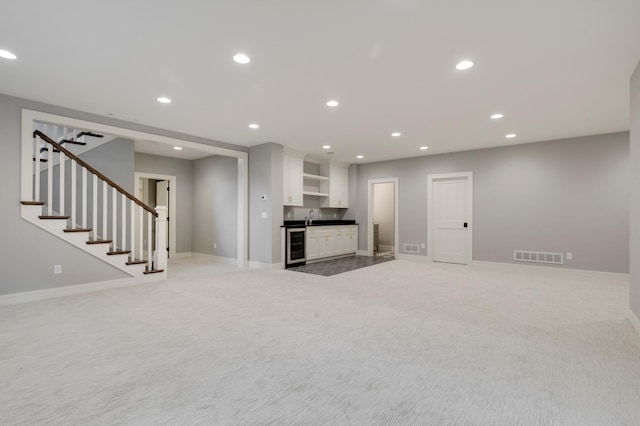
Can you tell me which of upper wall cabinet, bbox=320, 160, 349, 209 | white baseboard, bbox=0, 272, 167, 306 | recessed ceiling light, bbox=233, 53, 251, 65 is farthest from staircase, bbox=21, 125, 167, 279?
upper wall cabinet, bbox=320, 160, 349, 209

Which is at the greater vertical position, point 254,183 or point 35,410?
point 254,183

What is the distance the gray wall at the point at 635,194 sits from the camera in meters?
2.97

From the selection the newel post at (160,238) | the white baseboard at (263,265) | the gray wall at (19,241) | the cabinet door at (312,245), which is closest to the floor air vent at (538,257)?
the cabinet door at (312,245)

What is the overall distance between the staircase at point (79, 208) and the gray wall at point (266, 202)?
1851 mm

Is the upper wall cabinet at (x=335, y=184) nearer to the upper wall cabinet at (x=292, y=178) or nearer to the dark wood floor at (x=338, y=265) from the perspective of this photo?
the upper wall cabinet at (x=292, y=178)

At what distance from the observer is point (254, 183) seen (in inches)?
264

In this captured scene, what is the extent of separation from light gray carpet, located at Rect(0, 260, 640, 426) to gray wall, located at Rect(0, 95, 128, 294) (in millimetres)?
379

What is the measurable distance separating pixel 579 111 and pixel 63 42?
20.8 ft

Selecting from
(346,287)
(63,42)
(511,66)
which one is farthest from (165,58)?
(346,287)

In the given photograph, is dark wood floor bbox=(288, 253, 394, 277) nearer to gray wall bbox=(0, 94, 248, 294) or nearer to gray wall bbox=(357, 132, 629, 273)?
gray wall bbox=(357, 132, 629, 273)

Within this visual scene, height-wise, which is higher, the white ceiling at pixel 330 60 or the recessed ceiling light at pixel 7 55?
the recessed ceiling light at pixel 7 55

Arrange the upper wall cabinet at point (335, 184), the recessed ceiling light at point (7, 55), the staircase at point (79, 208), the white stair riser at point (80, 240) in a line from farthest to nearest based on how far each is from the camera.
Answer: the upper wall cabinet at point (335, 184) → the staircase at point (79, 208) → the white stair riser at point (80, 240) → the recessed ceiling light at point (7, 55)

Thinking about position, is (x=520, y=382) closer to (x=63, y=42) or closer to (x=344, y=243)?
(x=63, y=42)

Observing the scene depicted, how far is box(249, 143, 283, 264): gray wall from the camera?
6.39 metres
